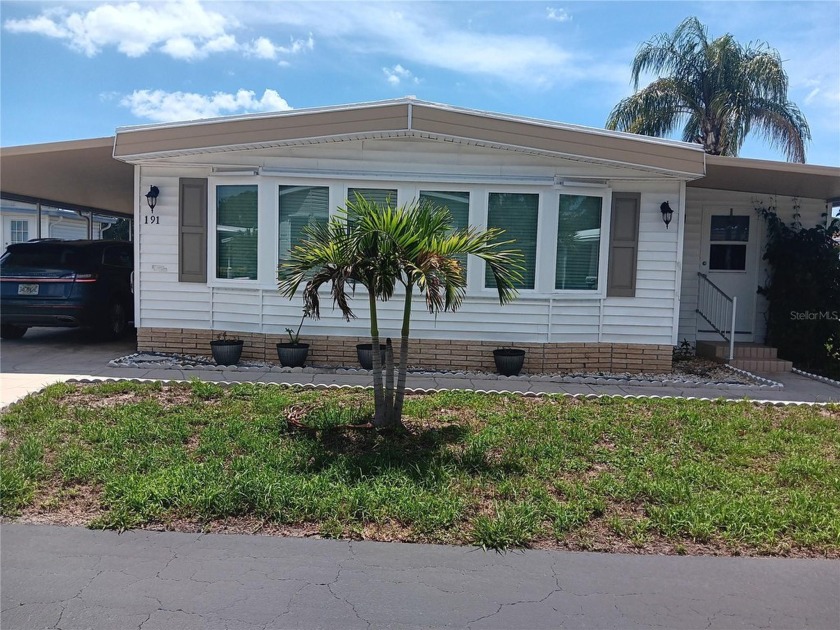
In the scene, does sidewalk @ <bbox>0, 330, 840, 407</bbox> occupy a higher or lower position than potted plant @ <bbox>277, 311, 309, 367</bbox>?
lower

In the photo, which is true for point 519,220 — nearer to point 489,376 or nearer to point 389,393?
point 489,376

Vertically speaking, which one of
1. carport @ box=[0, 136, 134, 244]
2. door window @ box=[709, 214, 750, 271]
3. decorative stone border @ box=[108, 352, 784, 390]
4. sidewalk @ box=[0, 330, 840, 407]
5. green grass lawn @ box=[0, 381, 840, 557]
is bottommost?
green grass lawn @ box=[0, 381, 840, 557]

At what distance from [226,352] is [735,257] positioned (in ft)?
28.0

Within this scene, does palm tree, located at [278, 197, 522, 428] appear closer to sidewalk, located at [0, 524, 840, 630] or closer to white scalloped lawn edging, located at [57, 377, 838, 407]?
white scalloped lawn edging, located at [57, 377, 838, 407]

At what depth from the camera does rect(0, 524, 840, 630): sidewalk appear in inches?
114

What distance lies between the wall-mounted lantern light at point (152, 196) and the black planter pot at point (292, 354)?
2.70 metres

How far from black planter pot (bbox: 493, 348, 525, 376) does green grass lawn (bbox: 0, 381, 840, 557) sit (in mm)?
1685

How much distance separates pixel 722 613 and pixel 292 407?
4.07 m

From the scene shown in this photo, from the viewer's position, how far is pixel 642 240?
8.45 meters

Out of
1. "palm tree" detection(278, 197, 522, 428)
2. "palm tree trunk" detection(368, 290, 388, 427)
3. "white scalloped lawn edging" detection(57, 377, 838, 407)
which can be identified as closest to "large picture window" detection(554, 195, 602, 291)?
"white scalloped lawn edging" detection(57, 377, 838, 407)

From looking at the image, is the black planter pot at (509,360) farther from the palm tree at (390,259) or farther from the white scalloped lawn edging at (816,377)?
the white scalloped lawn edging at (816,377)

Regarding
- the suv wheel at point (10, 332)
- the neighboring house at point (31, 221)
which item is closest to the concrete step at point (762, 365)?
the suv wheel at point (10, 332)

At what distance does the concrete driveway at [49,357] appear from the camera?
6.87 meters

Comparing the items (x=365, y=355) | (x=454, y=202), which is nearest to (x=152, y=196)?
(x=365, y=355)
